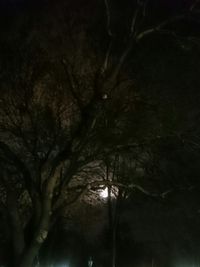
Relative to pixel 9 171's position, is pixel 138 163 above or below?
above

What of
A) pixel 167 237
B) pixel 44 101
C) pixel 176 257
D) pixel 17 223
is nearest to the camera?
pixel 17 223

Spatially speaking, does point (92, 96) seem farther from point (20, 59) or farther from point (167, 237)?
point (167, 237)

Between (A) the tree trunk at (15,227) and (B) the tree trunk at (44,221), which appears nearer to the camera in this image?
(B) the tree trunk at (44,221)

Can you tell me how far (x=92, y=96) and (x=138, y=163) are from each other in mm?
3014

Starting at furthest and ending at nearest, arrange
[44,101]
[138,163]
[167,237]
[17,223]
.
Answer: [167,237] < [138,163] < [44,101] < [17,223]

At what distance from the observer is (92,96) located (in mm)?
17188

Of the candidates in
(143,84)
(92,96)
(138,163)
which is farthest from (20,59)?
(138,163)

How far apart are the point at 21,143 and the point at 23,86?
183cm

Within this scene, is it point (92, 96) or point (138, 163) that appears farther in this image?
point (138, 163)

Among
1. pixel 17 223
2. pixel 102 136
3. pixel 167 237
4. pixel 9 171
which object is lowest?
pixel 17 223

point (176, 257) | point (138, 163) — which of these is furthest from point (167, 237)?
point (138, 163)

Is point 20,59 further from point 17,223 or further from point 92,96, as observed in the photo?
point 17,223

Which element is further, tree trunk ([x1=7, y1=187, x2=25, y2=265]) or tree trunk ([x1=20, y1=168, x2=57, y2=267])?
tree trunk ([x1=7, y1=187, x2=25, y2=265])

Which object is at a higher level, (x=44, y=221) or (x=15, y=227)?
(x=44, y=221)
